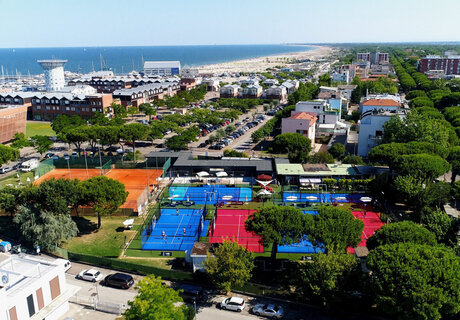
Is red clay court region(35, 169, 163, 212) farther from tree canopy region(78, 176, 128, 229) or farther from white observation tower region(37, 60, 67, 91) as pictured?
white observation tower region(37, 60, 67, 91)

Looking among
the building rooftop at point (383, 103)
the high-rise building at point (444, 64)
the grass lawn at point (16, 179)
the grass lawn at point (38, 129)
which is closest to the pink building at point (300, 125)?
the building rooftop at point (383, 103)

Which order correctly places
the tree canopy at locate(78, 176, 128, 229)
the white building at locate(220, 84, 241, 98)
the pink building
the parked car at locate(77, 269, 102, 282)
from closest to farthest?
the parked car at locate(77, 269, 102, 282)
the tree canopy at locate(78, 176, 128, 229)
the pink building
the white building at locate(220, 84, 241, 98)

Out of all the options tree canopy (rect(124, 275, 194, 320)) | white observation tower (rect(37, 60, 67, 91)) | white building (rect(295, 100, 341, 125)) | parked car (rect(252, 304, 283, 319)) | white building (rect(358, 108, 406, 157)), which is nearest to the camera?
tree canopy (rect(124, 275, 194, 320))

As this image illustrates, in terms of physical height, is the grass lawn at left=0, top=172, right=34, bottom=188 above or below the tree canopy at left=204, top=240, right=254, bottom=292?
below

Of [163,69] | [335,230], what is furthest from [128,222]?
[163,69]

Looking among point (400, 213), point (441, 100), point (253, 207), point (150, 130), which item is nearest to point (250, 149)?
point (150, 130)

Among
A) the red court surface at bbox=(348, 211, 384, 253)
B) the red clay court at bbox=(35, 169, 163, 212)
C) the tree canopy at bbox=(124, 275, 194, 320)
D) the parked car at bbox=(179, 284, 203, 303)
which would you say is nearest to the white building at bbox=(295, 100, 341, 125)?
the red clay court at bbox=(35, 169, 163, 212)

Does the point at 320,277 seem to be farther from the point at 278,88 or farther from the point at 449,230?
the point at 278,88

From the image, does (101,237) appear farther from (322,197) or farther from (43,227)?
(322,197)

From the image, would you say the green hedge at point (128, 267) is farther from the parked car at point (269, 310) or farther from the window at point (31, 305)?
the window at point (31, 305)
